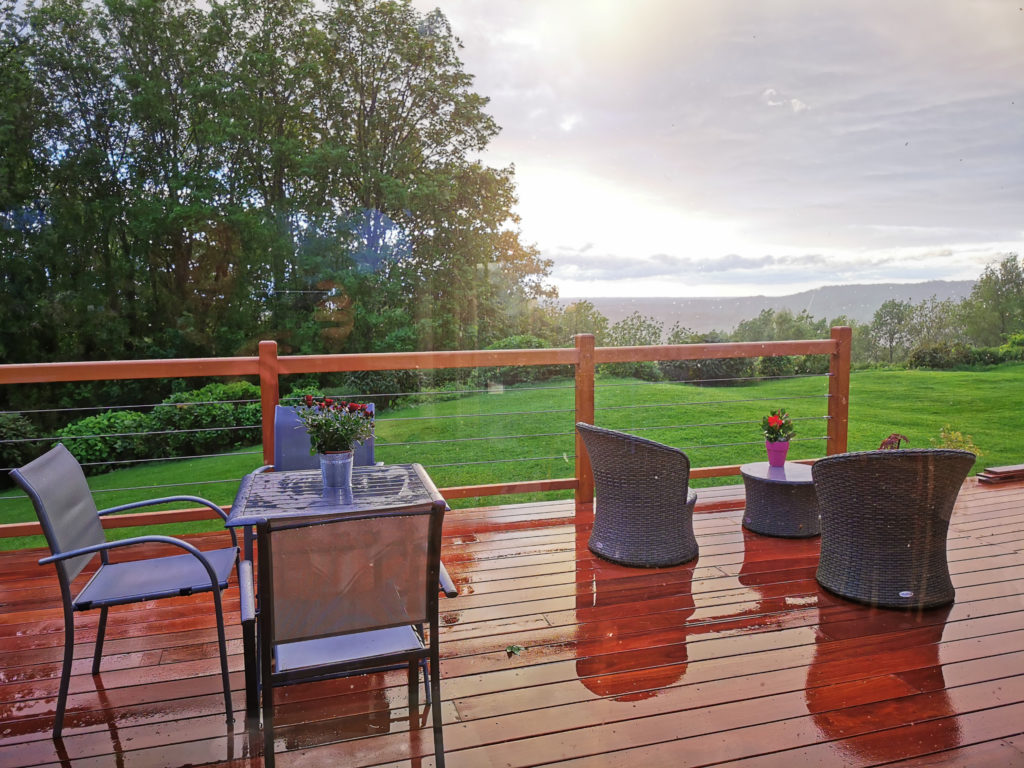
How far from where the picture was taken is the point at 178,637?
278 cm

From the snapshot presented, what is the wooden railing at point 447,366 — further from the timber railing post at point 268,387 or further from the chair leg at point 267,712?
the chair leg at point 267,712

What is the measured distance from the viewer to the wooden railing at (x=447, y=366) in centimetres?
361

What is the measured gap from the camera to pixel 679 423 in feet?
34.6

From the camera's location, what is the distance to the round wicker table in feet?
12.6

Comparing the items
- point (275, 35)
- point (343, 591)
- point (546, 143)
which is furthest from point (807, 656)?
point (275, 35)

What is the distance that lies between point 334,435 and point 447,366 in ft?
5.48

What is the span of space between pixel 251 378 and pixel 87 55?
612 centimetres

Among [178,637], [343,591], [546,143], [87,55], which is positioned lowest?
[178,637]

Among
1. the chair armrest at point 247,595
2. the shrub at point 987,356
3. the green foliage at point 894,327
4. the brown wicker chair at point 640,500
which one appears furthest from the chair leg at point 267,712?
the shrub at point 987,356

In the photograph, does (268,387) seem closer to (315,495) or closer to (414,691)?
(315,495)

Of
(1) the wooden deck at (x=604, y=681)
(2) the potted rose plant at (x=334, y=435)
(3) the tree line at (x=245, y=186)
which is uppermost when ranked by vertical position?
(3) the tree line at (x=245, y=186)

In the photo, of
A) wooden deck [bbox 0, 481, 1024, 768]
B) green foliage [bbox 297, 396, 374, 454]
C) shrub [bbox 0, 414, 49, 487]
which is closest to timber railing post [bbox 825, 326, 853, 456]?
wooden deck [bbox 0, 481, 1024, 768]

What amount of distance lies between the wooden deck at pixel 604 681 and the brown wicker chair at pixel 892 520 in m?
0.11

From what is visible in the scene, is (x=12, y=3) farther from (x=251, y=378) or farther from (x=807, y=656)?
(x=807, y=656)
